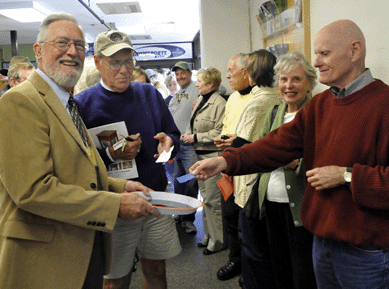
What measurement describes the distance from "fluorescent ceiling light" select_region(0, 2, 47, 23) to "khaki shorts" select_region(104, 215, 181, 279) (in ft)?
26.8

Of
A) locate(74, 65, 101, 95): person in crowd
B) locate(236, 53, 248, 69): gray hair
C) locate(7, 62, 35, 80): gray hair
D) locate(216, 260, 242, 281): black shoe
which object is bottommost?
locate(216, 260, 242, 281): black shoe

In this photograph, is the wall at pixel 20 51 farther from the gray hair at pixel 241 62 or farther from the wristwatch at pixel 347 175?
the wristwatch at pixel 347 175

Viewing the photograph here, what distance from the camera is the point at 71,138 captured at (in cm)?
128

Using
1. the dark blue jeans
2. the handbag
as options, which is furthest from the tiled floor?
the dark blue jeans

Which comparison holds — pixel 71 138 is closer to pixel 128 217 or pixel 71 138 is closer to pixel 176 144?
pixel 128 217

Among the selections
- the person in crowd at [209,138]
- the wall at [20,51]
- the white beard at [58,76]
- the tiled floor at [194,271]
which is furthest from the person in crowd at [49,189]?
the wall at [20,51]

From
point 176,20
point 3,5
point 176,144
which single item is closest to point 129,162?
point 176,144

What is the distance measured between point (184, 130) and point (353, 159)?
10.2ft

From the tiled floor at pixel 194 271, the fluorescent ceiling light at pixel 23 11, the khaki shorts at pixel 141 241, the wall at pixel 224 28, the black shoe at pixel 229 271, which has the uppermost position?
the fluorescent ceiling light at pixel 23 11

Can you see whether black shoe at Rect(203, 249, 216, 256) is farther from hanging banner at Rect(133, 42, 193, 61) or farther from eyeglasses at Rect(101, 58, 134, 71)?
hanging banner at Rect(133, 42, 193, 61)

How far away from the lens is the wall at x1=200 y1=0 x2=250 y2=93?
4.03 meters

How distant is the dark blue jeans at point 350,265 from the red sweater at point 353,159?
2.8 inches

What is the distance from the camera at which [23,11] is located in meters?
8.75

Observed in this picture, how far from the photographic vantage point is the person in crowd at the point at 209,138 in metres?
3.37
